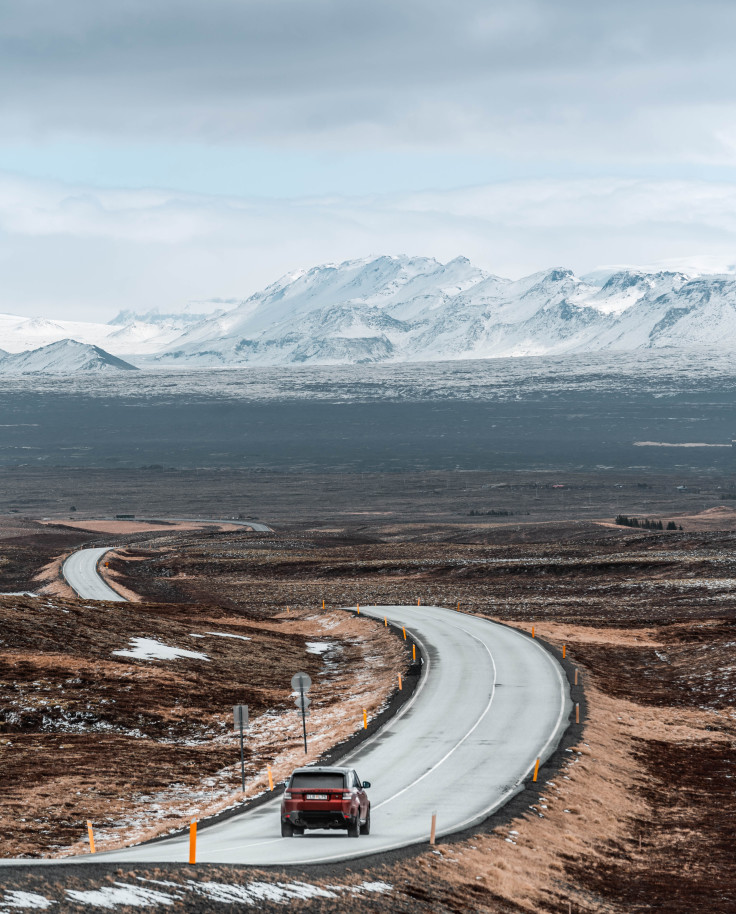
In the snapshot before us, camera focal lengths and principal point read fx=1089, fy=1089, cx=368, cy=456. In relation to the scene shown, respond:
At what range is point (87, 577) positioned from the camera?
8756cm

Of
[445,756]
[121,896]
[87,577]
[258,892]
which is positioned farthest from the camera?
[87,577]

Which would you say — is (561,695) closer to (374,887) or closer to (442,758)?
(442,758)

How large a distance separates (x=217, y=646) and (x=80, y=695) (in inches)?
530

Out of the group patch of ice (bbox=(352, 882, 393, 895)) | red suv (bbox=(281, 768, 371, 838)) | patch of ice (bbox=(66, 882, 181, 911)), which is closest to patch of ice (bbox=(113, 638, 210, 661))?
red suv (bbox=(281, 768, 371, 838))

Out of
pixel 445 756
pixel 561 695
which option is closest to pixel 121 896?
pixel 445 756

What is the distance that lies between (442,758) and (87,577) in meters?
62.7

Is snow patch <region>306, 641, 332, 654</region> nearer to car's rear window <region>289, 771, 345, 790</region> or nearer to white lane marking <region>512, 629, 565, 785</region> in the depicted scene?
white lane marking <region>512, 629, 565, 785</region>

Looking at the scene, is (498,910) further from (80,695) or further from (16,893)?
(80,695)

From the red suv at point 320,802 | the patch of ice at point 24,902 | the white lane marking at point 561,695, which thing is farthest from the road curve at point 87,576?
the patch of ice at point 24,902

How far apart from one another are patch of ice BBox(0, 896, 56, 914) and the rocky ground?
6.8 inches

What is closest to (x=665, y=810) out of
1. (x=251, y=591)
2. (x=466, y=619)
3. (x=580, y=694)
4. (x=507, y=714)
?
(x=507, y=714)

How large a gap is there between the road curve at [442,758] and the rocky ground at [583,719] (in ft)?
3.44

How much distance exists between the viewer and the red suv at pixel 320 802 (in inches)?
862

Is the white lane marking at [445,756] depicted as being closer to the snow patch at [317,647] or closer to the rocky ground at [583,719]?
the rocky ground at [583,719]
